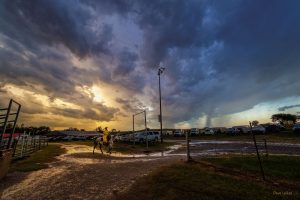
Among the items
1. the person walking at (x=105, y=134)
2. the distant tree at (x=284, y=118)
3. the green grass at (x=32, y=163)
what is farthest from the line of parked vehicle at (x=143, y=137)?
the distant tree at (x=284, y=118)

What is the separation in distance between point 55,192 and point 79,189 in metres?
0.88

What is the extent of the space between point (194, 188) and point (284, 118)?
127 metres

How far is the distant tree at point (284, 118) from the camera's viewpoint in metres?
109

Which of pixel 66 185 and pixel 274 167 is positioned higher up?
pixel 274 167

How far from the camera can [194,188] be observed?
26.4ft

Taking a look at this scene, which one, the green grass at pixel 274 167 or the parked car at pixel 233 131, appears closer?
the green grass at pixel 274 167

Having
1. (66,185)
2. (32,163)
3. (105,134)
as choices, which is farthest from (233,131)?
(66,185)

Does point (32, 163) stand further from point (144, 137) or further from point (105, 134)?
point (144, 137)

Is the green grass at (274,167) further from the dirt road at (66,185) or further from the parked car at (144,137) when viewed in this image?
the parked car at (144,137)

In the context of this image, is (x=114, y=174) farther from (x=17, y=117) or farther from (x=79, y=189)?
(x=17, y=117)

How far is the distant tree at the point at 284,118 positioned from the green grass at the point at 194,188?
119 m

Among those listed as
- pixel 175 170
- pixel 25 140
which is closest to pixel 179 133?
pixel 25 140

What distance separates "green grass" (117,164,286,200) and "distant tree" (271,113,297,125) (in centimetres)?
11920

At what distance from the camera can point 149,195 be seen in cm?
775
